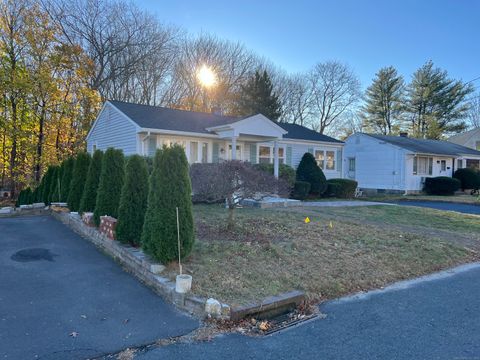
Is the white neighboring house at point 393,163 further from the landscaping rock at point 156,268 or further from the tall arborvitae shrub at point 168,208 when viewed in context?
the landscaping rock at point 156,268

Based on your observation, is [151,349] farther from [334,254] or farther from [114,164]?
[114,164]

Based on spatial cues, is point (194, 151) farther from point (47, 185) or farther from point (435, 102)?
point (435, 102)

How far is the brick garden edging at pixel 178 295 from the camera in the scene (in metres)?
3.69

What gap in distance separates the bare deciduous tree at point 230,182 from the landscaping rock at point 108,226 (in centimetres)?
173

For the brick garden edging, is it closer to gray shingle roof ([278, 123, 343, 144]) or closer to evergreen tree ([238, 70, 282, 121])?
gray shingle roof ([278, 123, 343, 144])

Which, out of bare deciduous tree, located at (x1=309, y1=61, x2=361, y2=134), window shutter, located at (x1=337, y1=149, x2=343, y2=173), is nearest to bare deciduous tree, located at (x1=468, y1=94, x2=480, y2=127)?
bare deciduous tree, located at (x1=309, y1=61, x2=361, y2=134)

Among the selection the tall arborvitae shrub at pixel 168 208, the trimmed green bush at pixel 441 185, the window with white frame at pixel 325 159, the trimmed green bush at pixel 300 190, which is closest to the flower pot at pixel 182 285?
the tall arborvitae shrub at pixel 168 208

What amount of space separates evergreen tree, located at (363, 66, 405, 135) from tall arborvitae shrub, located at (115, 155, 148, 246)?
4097cm

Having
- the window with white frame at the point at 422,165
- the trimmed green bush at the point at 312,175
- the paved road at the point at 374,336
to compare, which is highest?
the window with white frame at the point at 422,165

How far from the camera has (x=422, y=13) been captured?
14.9 metres

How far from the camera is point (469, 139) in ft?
127

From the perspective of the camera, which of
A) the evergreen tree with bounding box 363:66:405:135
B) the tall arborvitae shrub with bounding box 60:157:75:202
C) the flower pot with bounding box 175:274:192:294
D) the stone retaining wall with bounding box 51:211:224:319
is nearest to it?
the stone retaining wall with bounding box 51:211:224:319

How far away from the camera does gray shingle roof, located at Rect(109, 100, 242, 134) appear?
1459 centimetres

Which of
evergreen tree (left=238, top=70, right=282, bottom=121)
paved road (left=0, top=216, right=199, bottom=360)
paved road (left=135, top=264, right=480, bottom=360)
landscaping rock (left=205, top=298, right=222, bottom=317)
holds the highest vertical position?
evergreen tree (left=238, top=70, right=282, bottom=121)
